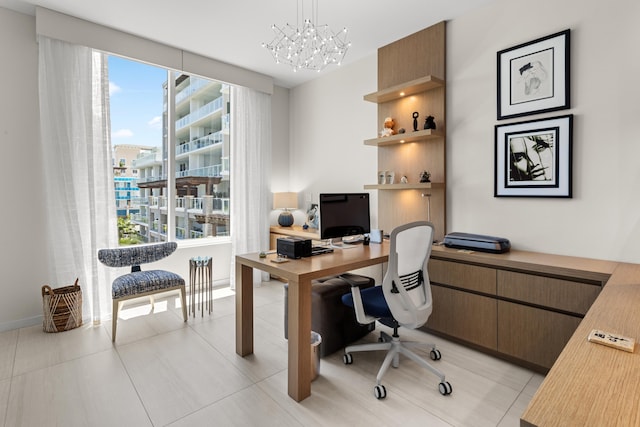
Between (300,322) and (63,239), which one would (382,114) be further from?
(63,239)

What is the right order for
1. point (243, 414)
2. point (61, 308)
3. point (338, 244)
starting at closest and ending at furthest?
point (243, 414), point (61, 308), point (338, 244)

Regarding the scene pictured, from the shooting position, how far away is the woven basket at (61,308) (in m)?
2.91

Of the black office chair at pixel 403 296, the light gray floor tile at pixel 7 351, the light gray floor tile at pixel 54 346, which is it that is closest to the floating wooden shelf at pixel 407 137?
the black office chair at pixel 403 296

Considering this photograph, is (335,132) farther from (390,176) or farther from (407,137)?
(407,137)

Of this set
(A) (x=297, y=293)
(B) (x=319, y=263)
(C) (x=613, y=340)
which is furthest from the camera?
(B) (x=319, y=263)

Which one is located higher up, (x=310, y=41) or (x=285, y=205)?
(x=310, y=41)

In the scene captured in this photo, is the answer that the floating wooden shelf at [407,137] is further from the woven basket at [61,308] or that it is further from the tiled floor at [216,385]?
the woven basket at [61,308]

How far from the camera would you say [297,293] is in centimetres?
196

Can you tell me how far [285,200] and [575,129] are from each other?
3.47 m

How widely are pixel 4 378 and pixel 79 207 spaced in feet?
5.04

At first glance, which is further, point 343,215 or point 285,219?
point 285,219

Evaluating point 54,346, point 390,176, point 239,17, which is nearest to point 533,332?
point 390,176

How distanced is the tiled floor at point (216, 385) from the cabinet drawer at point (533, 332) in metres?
0.14

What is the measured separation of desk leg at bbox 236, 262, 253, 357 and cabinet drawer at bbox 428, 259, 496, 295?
157 cm
